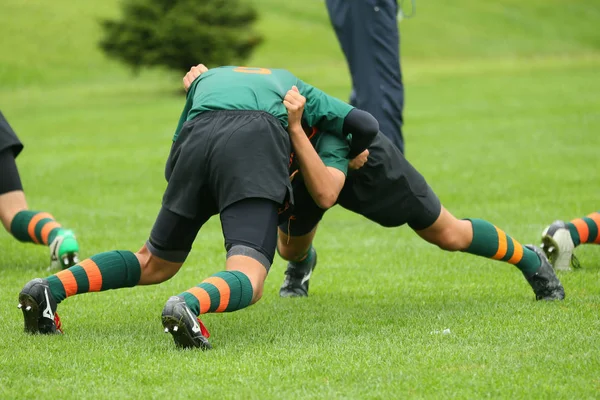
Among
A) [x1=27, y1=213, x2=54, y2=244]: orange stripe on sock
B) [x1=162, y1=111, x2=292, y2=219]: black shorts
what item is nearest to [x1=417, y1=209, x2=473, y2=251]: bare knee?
[x1=162, y1=111, x2=292, y2=219]: black shorts

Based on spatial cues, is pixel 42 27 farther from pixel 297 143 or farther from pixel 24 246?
pixel 297 143

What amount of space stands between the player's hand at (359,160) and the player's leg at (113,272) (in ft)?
2.72

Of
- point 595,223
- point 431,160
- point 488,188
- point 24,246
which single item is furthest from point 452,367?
point 431,160

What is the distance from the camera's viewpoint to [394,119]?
7770 millimetres

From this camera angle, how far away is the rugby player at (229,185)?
4.64m

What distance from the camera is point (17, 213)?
7.46 m

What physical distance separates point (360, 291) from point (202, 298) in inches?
89.7

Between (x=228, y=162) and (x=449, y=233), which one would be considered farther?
(x=449, y=233)

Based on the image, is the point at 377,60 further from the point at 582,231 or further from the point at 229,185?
the point at 229,185

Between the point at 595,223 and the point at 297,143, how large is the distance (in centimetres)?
300

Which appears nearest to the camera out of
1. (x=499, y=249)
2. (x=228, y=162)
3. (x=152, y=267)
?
(x=228, y=162)

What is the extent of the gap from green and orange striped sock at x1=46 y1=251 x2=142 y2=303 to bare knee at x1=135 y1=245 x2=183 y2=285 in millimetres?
36

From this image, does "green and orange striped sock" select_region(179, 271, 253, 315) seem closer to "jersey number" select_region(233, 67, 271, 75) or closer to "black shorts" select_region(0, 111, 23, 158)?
"jersey number" select_region(233, 67, 271, 75)

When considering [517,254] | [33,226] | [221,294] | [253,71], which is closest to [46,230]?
[33,226]
